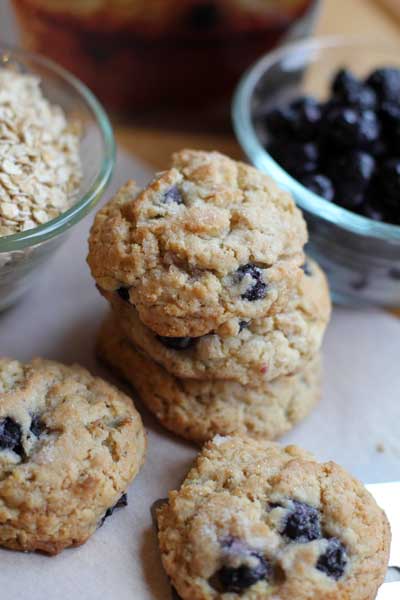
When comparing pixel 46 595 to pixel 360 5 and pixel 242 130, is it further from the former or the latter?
pixel 360 5

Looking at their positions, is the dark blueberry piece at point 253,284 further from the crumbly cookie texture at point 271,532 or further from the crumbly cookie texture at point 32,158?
the crumbly cookie texture at point 32,158

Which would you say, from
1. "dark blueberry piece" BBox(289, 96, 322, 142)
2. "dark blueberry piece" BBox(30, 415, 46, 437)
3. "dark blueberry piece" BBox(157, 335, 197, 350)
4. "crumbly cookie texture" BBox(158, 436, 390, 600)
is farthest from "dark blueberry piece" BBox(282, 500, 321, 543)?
"dark blueberry piece" BBox(289, 96, 322, 142)

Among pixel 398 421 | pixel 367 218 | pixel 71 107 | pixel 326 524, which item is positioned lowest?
pixel 398 421

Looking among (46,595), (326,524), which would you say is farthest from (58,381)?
(326,524)

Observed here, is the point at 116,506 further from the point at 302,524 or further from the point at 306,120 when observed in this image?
the point at 306,120

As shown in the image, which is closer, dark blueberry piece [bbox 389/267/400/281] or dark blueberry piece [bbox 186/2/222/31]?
dark blueberry piece [bbox 389/267/400/281]

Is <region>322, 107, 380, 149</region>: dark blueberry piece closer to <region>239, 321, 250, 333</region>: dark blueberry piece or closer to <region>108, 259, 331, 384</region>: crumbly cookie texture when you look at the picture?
<region>108, 259, 331, 384</region>: crumbly cookie texture
